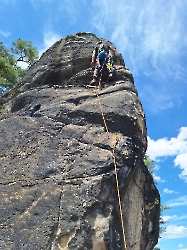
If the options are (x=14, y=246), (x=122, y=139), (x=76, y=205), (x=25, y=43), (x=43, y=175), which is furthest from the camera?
(x=25, y=43)

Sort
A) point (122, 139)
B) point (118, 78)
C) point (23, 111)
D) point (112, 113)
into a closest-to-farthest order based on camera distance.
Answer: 1. point (122, 139)
2. point (112, 113)
3. point (23, 111)
4. point (118, 78)

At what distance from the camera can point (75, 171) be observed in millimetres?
5551

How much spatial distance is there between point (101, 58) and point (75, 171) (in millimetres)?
3880

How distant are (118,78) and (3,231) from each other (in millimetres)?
4910

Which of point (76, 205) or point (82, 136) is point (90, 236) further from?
point (82, 136)

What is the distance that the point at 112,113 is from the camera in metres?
6.63

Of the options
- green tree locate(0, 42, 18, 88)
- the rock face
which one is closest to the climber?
the rock face

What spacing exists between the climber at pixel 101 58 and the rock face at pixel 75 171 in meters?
0.36

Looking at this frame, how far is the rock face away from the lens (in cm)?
495

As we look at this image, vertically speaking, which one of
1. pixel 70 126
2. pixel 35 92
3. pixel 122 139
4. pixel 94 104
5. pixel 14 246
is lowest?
pixel 14 246

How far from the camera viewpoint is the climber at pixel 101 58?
26.5 ft

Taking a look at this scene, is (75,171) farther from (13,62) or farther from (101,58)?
(13,62)

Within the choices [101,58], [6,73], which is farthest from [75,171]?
[6,73]

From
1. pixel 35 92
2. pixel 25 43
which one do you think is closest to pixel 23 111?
pixel 35 92
